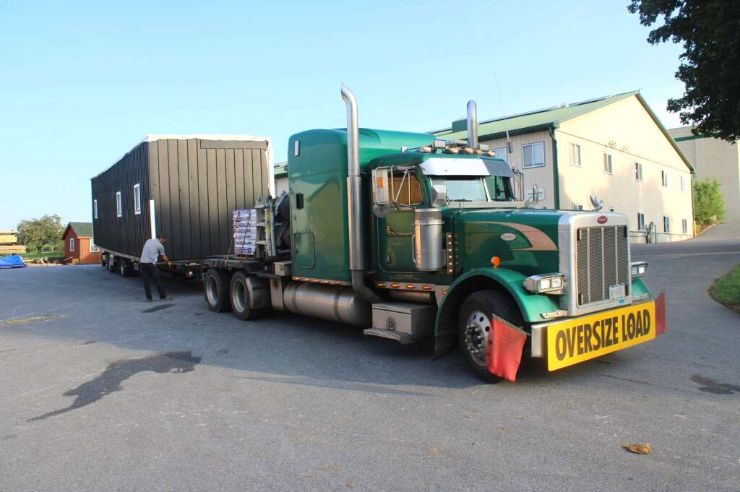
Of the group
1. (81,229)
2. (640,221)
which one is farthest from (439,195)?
(81,229)

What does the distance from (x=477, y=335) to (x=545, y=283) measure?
0.94m

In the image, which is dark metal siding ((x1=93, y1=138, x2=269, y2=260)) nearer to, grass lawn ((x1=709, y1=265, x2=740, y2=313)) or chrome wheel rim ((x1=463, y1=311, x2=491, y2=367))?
chrome wheel rim ((x1=463, y1=311, x2=491, y2=367))

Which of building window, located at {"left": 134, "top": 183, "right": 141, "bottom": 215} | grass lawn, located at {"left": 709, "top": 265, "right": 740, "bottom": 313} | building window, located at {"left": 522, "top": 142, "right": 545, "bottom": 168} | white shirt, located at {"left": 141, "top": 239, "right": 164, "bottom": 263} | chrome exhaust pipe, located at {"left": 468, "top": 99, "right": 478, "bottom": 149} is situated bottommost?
grass lawn, located at {"left": 709, "top": 265, "right": 740, "bottom": 313}

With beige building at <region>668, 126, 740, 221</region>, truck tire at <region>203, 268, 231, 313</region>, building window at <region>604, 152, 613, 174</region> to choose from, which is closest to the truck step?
truck tire at <region>203, 268, 231, 313</region>

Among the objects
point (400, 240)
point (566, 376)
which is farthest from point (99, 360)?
point (566, 376)

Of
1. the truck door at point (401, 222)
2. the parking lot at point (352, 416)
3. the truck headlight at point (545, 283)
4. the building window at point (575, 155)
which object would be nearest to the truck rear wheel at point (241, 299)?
the parking lot at point (352, 416)

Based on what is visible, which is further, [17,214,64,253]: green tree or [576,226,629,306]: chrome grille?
[17,214,64,253]: green tree

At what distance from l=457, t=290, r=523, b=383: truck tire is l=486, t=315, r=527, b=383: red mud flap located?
0.67 ft

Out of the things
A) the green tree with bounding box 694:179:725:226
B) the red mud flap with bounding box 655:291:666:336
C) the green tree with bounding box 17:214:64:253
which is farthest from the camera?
the green tree with bounding box 17:214:64:253

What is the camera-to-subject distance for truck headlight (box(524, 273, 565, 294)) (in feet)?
17.8

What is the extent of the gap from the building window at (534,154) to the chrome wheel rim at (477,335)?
768 inches

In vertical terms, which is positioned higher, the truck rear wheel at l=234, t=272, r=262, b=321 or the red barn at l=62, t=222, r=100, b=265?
the red barn at l=62, t=222, r=100, b=265

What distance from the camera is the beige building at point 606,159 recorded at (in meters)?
23.8

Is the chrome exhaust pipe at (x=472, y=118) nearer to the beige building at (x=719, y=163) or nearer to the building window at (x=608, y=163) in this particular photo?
the building window at (x=608, y=163)
